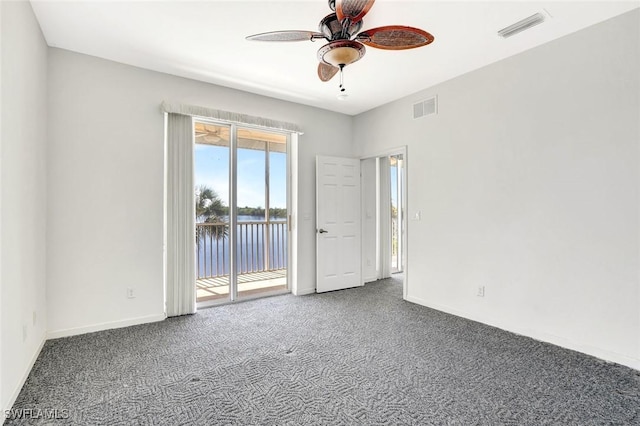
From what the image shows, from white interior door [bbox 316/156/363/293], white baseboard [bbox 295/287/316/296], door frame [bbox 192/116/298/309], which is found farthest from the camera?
white interior door [bbox 316/156/363/293]

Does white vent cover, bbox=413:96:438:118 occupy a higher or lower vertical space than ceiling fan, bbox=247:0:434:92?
higher

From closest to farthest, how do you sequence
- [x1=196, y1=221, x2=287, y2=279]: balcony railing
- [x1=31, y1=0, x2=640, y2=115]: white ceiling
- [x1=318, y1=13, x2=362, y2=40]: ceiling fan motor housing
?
[x1=318, y1=13, x2=362, y2=40]: ceiling fan motor housing → [x1=31, y1=0, x2=640, y2=115]: white ceiling → [x1=196, y1=221, x2=287, y2=279]: balcony railing

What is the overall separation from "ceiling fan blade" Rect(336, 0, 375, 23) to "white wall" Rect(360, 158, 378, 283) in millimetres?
3277

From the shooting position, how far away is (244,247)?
15.9 ft

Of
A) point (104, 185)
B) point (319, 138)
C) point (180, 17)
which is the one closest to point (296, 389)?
point (104, 185)

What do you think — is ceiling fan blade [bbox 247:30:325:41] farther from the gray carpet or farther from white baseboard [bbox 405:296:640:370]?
white baseboard [bbox 405:296:640:370]

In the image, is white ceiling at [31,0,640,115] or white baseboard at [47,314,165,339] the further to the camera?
white baseboard at [47,314,165,339]

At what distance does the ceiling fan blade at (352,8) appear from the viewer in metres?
1.89

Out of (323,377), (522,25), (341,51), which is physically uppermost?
(522,25)

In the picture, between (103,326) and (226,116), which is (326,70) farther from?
(103,326)

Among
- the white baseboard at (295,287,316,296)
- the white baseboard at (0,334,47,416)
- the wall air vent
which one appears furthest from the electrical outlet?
the white baseboard at (0,334,47,416)

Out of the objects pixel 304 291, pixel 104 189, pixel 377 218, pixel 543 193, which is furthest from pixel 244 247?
pixel 543 193

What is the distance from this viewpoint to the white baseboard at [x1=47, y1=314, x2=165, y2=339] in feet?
9.95

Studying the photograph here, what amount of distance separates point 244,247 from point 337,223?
1490 millimetres
